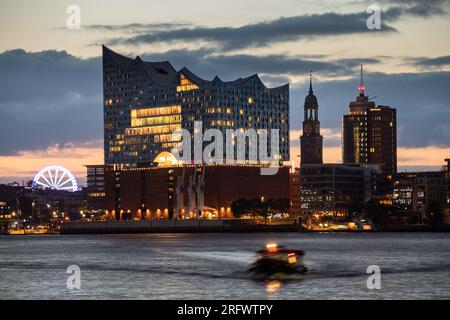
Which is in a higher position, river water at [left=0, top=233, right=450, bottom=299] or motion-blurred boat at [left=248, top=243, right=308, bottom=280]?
motion-blurred boat at [left=248, top=243, right=308, bottom=280]

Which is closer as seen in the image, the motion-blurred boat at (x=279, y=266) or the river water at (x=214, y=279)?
the river water at (x=214, y=279)

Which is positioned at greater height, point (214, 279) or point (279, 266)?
point (279, 266)

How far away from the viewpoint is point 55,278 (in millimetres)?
73312

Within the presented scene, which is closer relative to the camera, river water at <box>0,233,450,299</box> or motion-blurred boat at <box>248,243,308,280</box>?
river water at <box>0,233,450,299</box>

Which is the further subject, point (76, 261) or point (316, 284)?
point (76, 261)

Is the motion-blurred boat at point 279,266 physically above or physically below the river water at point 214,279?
above

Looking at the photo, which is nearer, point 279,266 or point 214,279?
point 279,266
